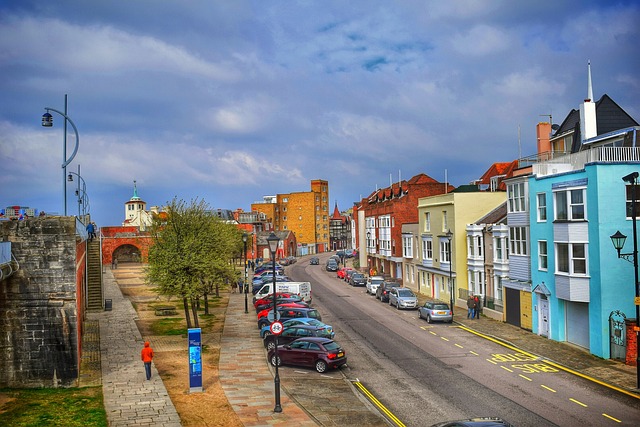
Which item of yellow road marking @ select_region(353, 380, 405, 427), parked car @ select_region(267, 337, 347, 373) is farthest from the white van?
yellow road marking @ select_region(353, 380, 405, 427)

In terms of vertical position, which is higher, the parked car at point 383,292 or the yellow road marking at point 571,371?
the parked car at point 383,292

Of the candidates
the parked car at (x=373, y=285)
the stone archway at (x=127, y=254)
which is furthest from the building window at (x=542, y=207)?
the stone archway at (x=127, y=254)

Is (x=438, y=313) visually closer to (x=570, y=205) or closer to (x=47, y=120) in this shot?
(x=570, y=205)

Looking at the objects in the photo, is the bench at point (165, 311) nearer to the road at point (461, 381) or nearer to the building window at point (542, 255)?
the road at point (461, 381)

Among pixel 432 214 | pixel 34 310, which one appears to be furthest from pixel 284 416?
pixel 432 214

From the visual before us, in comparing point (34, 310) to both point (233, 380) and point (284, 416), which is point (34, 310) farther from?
point (284, 416)

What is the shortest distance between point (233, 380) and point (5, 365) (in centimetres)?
856

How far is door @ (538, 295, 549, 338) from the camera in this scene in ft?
103

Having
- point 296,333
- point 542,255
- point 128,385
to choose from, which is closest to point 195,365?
point 128,385

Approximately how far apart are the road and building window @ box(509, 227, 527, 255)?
582 centimetres

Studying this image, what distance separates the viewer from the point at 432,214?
50219mm

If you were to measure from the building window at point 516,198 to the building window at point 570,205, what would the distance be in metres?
4.21

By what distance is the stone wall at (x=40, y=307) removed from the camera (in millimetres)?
21719

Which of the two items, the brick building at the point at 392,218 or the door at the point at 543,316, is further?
the brick building at the point at 392,218
